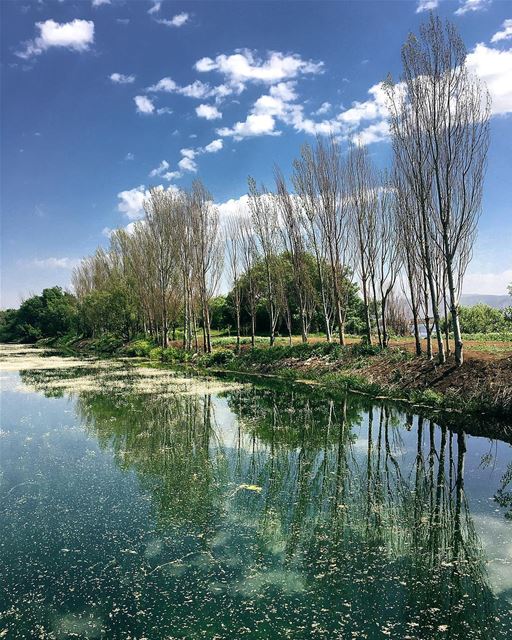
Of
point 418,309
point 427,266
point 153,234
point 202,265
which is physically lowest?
point 418,309

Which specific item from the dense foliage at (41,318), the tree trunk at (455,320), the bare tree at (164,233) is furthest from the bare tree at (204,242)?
the dense foliage at (41,318)

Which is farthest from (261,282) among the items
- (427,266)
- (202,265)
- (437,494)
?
(437,494)

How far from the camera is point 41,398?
18.8 m

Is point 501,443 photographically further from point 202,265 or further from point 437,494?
point 202,265

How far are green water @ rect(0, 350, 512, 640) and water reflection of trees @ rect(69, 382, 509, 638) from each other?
0.03 meters

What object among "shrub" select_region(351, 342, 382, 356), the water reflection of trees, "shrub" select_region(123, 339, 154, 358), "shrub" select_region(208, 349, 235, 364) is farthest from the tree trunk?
"shrub" select_region(123, 339, 154, 358)

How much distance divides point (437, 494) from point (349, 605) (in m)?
4.09

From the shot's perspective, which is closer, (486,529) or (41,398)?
(486,529)

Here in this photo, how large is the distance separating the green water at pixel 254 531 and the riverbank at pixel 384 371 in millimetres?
2151

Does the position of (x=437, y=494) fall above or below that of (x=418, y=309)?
below

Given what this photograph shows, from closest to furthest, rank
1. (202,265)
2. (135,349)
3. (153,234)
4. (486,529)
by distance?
(486,529), (202,265), (153,234), (135,349)

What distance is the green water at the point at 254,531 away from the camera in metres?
4.82

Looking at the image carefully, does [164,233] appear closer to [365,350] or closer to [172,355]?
[172,355]

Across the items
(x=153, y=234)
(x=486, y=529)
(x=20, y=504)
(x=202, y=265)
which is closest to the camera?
(x=486, y=529)
